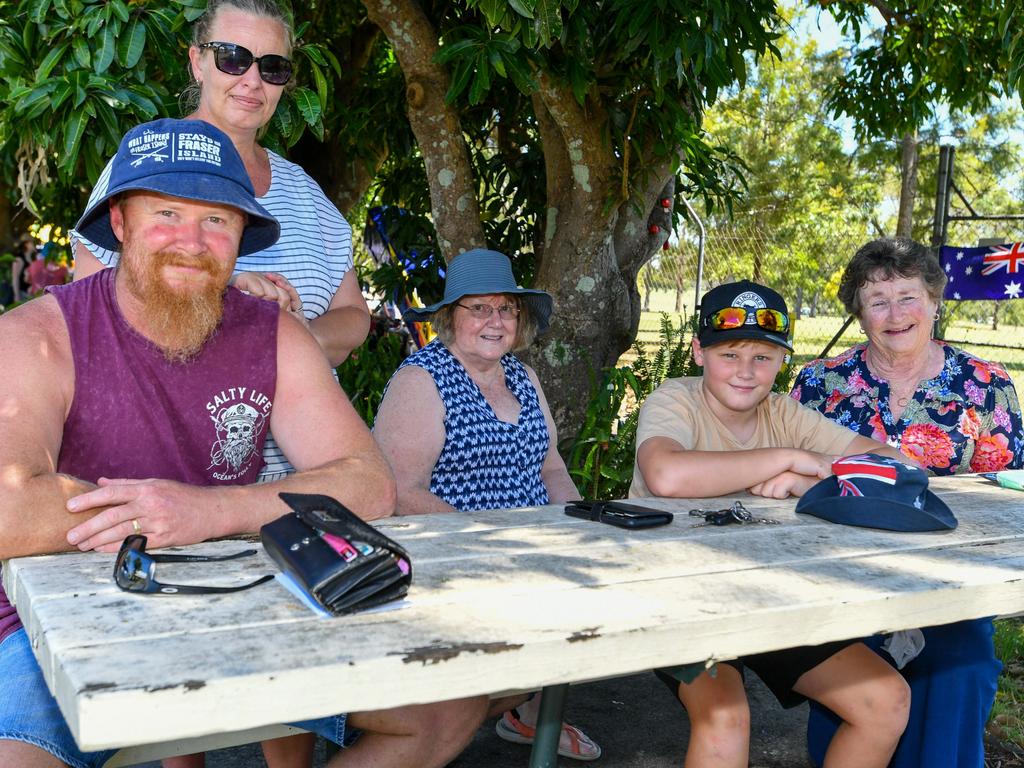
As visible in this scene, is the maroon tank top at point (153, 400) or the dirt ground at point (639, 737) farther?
the dirt ground at point (639, 737)

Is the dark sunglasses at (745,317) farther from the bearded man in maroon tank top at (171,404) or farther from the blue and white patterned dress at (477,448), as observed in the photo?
the bearded man in maroon tank top at (171,404)

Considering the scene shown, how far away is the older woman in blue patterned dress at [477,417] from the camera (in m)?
2.94

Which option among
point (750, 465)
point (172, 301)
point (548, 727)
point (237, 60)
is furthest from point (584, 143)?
point (548, 727)

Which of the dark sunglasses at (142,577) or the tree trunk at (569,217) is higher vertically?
the tree trunk at (569,217)

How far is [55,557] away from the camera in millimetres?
1817

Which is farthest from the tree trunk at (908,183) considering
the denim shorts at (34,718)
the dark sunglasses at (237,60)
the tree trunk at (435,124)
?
the denim shorts at (34,718)

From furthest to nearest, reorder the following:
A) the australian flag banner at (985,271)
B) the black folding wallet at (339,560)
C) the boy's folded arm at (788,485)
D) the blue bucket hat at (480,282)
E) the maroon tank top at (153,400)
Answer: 1. the australian flag banner at (985,271)
2. the blue bucket hat at (480,282)
3. the boy's folded arm at (788,485)
4. the maroon tank top at (153,400)
5. the black folding wallet at (339,560)

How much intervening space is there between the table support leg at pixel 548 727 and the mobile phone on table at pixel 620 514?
16.3 inches

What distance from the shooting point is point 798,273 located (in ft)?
73.2

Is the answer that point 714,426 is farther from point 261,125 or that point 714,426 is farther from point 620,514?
point 261,125

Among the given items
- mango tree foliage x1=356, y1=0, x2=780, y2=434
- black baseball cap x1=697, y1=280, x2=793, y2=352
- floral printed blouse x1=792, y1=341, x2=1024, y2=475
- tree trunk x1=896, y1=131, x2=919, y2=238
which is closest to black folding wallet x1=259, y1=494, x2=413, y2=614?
black baseball cap x1=697, y1=280, x2=793, y2=352

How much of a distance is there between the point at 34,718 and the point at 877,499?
167 centimetres

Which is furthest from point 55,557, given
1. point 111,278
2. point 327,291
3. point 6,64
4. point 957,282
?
point 957,282

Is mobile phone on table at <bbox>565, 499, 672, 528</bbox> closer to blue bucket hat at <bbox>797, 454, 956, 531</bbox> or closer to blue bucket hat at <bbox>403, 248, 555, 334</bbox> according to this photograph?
blue bucket hat at <bbox>797, 454, 956, 531</bbox>
